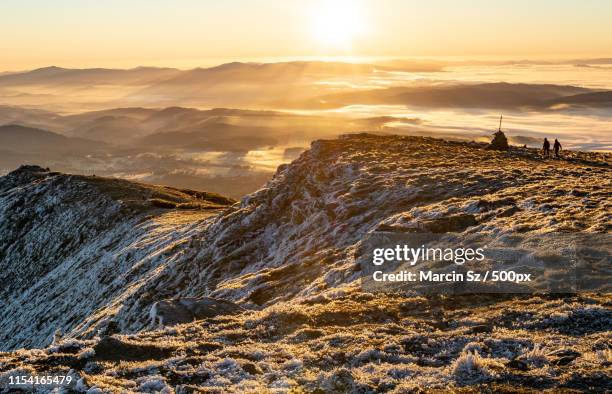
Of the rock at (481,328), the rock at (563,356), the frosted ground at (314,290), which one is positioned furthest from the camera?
the rock at (481,328)

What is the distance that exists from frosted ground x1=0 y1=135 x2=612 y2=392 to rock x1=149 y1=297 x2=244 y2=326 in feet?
3.97

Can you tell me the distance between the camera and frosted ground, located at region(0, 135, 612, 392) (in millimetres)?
13562

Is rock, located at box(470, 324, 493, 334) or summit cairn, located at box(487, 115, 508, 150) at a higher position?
summit cairn, located at box(487, 115, 508, 150)

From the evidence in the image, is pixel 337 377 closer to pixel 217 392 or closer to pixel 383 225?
pixel 217 392

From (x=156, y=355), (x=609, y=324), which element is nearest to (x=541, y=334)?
(x=609, y=324)

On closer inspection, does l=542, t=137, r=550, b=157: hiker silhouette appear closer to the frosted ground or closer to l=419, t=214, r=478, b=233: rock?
the frosted ground

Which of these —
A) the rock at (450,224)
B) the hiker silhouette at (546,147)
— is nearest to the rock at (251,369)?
the rock at (450,224)

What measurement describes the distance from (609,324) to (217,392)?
10.8 metres

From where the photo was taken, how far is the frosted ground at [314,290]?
44.5ft

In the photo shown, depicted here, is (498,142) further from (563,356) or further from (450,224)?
(563,356)

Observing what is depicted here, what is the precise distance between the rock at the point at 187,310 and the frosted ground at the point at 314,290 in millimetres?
1209

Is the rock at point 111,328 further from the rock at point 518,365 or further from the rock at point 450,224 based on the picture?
the rock at point 518,365

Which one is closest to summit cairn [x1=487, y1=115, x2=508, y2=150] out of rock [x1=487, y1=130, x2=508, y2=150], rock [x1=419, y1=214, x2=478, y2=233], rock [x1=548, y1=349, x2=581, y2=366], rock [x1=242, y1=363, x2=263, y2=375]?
rock [x1=487, y1=130, x2=508, y2=150]

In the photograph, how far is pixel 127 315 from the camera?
3509 centimetres
